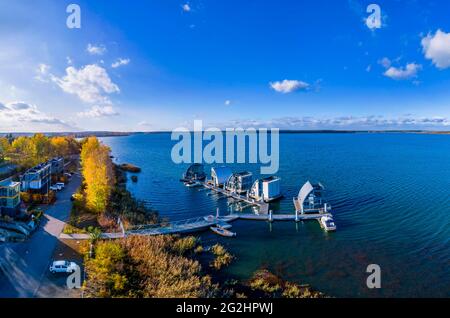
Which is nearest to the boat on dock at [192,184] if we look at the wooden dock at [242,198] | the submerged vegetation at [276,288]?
the wooden dock at [242,198]

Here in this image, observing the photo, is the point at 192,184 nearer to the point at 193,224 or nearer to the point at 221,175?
the point at 221,175

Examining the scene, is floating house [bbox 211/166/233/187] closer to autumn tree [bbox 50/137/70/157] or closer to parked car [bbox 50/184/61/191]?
parked car [bbox 50/184/61/191]

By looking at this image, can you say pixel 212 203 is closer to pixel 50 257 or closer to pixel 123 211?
pixel 123 211

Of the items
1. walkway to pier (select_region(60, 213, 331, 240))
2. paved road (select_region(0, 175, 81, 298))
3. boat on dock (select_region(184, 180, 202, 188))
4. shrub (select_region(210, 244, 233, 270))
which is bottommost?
shrub (select_region(210, 244, 233, 270))

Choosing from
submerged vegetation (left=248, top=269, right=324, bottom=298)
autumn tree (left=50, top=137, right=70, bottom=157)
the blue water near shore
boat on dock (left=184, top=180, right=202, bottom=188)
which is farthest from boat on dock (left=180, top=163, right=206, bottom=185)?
autumn tree (left=50, top=137, right=70, bottom=157)

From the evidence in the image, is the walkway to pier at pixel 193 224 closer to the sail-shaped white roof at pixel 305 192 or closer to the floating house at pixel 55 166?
the sail-shaped white roof at pixel 305 192

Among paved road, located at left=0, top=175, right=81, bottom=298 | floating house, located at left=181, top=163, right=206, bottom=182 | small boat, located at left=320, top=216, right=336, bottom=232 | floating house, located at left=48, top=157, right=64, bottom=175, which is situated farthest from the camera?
floating house, located at left=181, top=163, right=206, bottom=182
